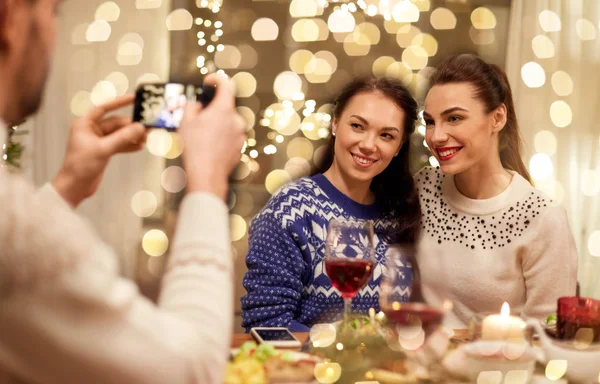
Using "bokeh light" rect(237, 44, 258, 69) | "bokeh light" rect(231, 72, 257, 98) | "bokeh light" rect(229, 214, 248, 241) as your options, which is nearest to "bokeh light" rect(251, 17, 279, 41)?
"bokeh light" rect(237, 44, 258, 69)

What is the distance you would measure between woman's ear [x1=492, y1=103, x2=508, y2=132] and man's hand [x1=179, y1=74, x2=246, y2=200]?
50.2 inches

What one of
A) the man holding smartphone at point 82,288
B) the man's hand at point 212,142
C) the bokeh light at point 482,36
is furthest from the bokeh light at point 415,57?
the man holding smartphone at point 82,288

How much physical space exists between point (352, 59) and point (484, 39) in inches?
28.1

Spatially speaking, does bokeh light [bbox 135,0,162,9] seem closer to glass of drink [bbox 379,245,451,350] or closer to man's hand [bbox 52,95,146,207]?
man's hand [bbox 52,95,146,207]

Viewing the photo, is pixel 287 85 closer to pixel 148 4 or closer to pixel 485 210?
pixel 148 4

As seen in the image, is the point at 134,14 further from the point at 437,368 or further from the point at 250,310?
the point at 437,368

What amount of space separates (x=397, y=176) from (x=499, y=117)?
0.35 m

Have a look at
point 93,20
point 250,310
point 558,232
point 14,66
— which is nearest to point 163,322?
point 14,66

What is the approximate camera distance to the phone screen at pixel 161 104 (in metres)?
0.84

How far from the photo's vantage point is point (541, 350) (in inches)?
38.3

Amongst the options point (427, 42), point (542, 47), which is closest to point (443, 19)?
point (427, 42)

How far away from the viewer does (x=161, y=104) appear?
2.79ft

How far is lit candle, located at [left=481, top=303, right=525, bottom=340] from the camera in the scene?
885 millimetres

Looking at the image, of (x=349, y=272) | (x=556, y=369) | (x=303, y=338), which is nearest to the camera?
(x=556, y=369)
